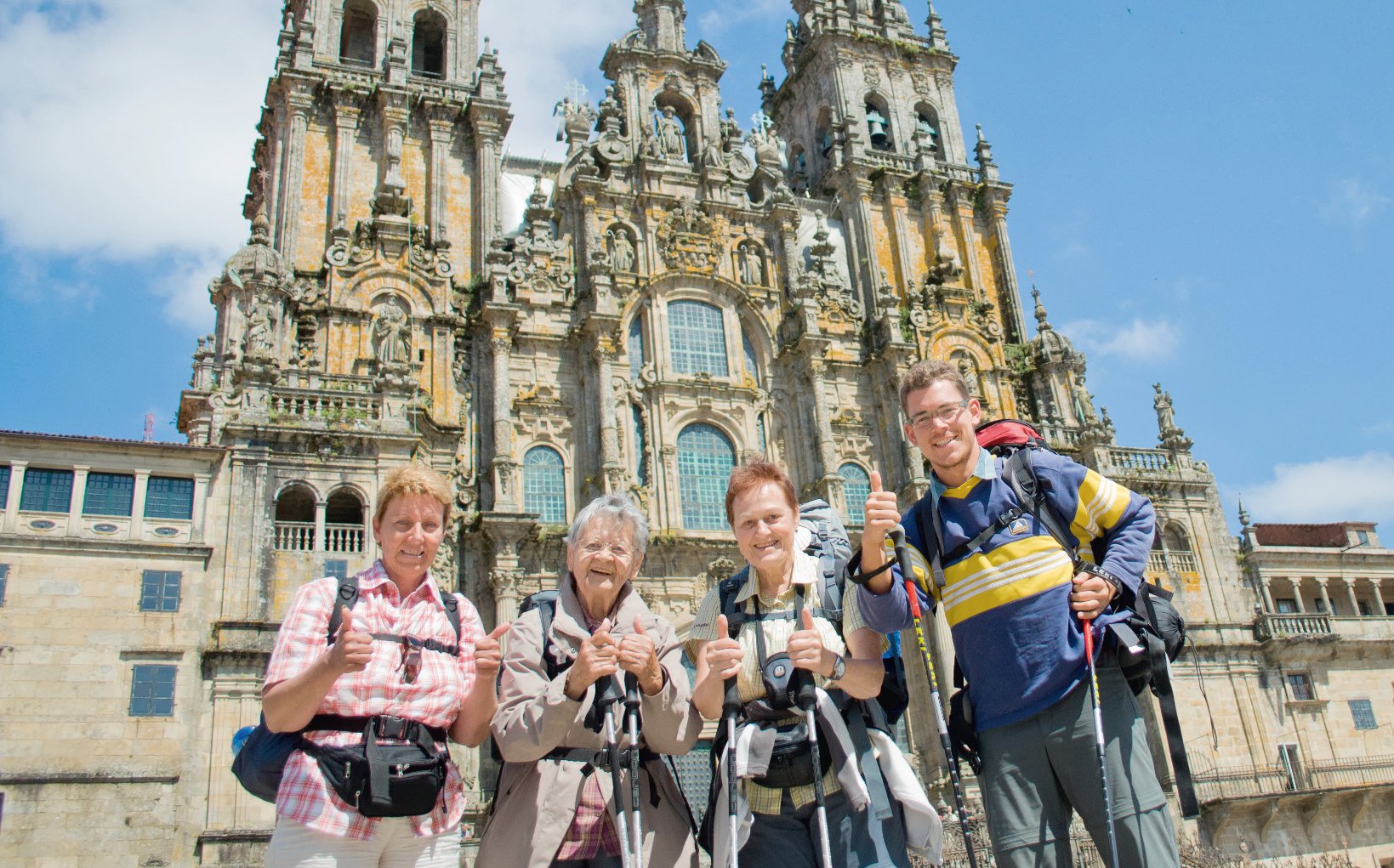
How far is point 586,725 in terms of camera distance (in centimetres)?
538

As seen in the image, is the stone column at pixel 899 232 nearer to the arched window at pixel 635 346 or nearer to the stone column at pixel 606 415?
the arched window at pixel 635 346

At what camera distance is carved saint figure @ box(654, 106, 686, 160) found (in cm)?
3216

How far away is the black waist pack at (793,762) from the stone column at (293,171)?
78.8 ft

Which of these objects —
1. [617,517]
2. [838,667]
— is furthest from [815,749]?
[617,517]

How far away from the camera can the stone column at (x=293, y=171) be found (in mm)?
26672

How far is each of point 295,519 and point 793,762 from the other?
63.0 ft

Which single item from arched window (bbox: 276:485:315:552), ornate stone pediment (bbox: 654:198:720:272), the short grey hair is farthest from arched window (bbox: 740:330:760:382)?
the short grey hair

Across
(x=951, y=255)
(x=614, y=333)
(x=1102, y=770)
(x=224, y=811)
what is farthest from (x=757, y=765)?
(x=951, y=255)

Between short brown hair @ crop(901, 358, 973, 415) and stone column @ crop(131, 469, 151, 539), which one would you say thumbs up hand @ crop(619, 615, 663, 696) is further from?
stone column @ crop(131, 469, 151, 539)

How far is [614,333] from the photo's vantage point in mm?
27984

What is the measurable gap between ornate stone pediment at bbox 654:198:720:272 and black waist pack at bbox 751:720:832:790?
25418mm

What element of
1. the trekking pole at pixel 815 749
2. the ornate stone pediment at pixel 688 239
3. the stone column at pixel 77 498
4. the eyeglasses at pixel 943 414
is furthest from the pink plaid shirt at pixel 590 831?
the ornate stone pediment at pixel 688 239

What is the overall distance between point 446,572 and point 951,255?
62.9 feet

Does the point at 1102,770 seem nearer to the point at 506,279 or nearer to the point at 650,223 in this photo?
the point at 506,279
